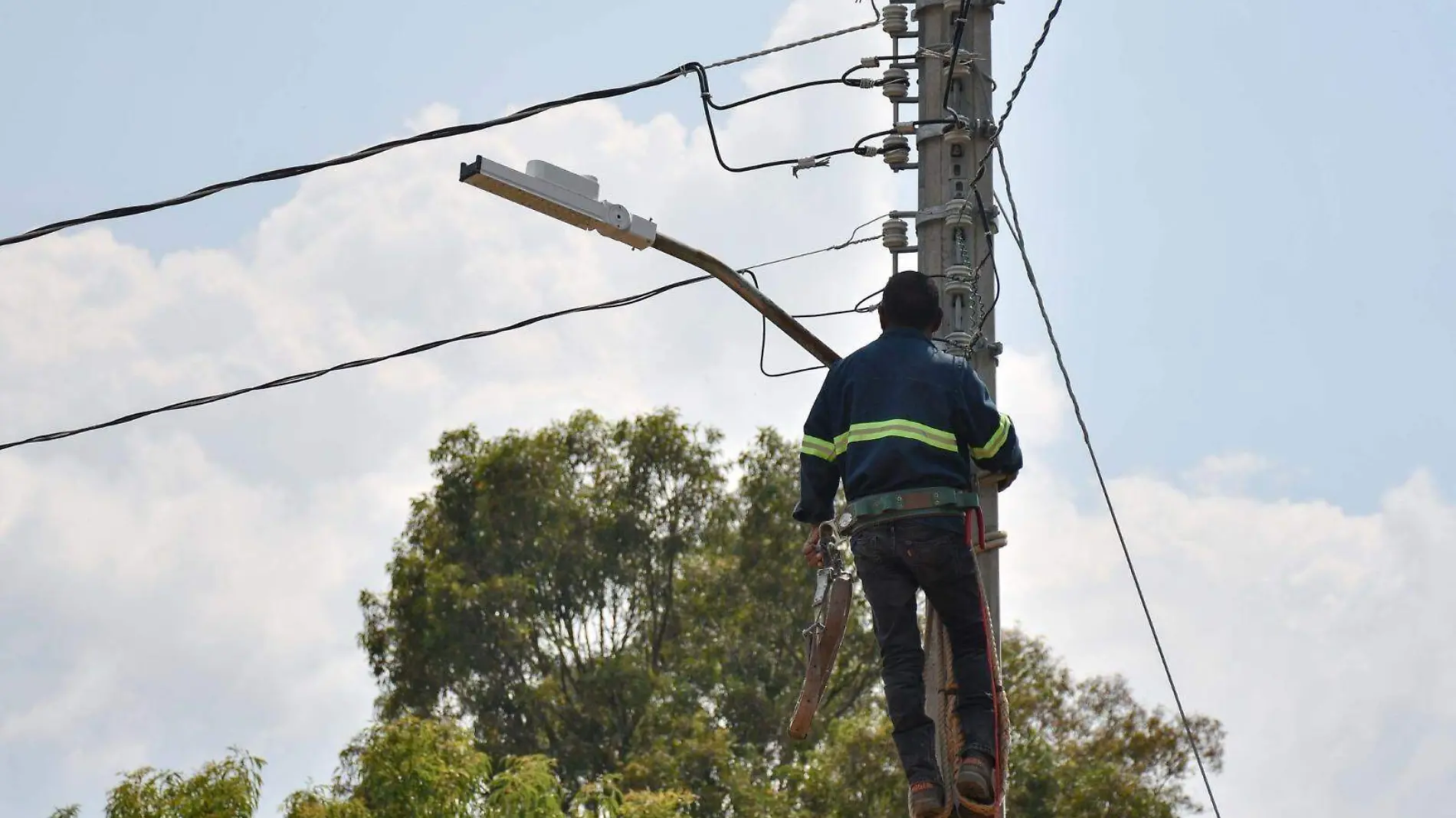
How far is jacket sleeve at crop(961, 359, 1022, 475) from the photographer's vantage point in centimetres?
712

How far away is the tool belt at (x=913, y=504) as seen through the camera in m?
7.03

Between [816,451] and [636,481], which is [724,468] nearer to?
[636,481]

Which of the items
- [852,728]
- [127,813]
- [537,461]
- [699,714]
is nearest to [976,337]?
[127,813]

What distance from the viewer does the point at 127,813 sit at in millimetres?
21453

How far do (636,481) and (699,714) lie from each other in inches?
190

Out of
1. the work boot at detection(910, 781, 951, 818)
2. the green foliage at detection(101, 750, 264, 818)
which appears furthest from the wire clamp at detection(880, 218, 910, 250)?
the green foliage at detection(101, 750, 264, 818)

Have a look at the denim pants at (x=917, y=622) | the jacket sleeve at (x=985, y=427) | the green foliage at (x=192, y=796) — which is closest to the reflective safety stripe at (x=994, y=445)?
the jacket sleeve at (x=985, y=427)

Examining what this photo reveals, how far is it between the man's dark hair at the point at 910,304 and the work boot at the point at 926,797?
1628mm

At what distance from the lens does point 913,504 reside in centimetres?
703

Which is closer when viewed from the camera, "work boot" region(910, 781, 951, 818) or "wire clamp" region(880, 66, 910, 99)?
"work boot" region(910, 781, 951, 818)

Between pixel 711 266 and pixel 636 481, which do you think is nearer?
pixel 711 266

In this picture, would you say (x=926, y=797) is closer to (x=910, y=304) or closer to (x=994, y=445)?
(x=994, y=445)

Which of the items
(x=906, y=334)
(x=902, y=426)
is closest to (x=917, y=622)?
(x=902, y=426)

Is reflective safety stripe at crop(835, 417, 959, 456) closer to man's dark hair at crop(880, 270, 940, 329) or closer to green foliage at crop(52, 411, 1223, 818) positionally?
man's dark hair at crop(880, 270, 940, 329)
